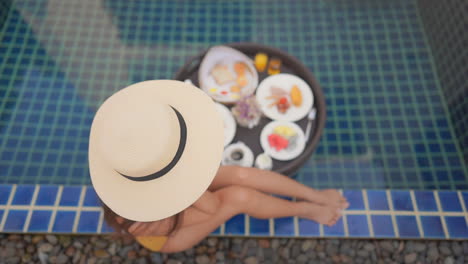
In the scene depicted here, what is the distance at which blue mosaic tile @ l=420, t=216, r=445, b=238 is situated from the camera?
3.07 meters

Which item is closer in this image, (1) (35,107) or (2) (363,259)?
(2) (363,259)

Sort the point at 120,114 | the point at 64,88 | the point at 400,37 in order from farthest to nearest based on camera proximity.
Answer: the point at 400,37, the point at 64,88, the point at 120,114

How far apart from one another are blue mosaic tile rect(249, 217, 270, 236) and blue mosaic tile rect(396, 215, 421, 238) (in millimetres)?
1227

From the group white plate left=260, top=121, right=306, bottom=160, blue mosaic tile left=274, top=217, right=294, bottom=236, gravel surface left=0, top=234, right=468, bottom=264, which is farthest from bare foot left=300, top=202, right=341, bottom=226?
white plate left=260, top=121, right=306, bottom=160

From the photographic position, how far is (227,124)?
9.63 feet

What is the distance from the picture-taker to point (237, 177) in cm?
265

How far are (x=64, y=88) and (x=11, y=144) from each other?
2.73ft

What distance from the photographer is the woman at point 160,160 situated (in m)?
1.68

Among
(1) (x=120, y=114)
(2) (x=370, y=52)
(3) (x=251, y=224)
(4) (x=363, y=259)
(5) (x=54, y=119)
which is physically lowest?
(4) (x=363, y=259)

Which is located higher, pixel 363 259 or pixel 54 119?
pixel 54 119

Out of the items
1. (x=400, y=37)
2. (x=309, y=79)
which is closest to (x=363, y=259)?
(x=309, y=79)

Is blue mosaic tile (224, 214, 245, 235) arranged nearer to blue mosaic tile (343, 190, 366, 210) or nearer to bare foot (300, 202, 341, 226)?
bare foot (300, 202, 341, 226)

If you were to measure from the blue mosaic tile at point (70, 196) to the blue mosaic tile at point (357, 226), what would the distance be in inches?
101

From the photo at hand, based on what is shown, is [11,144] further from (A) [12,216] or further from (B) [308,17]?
(B) [308,17]
